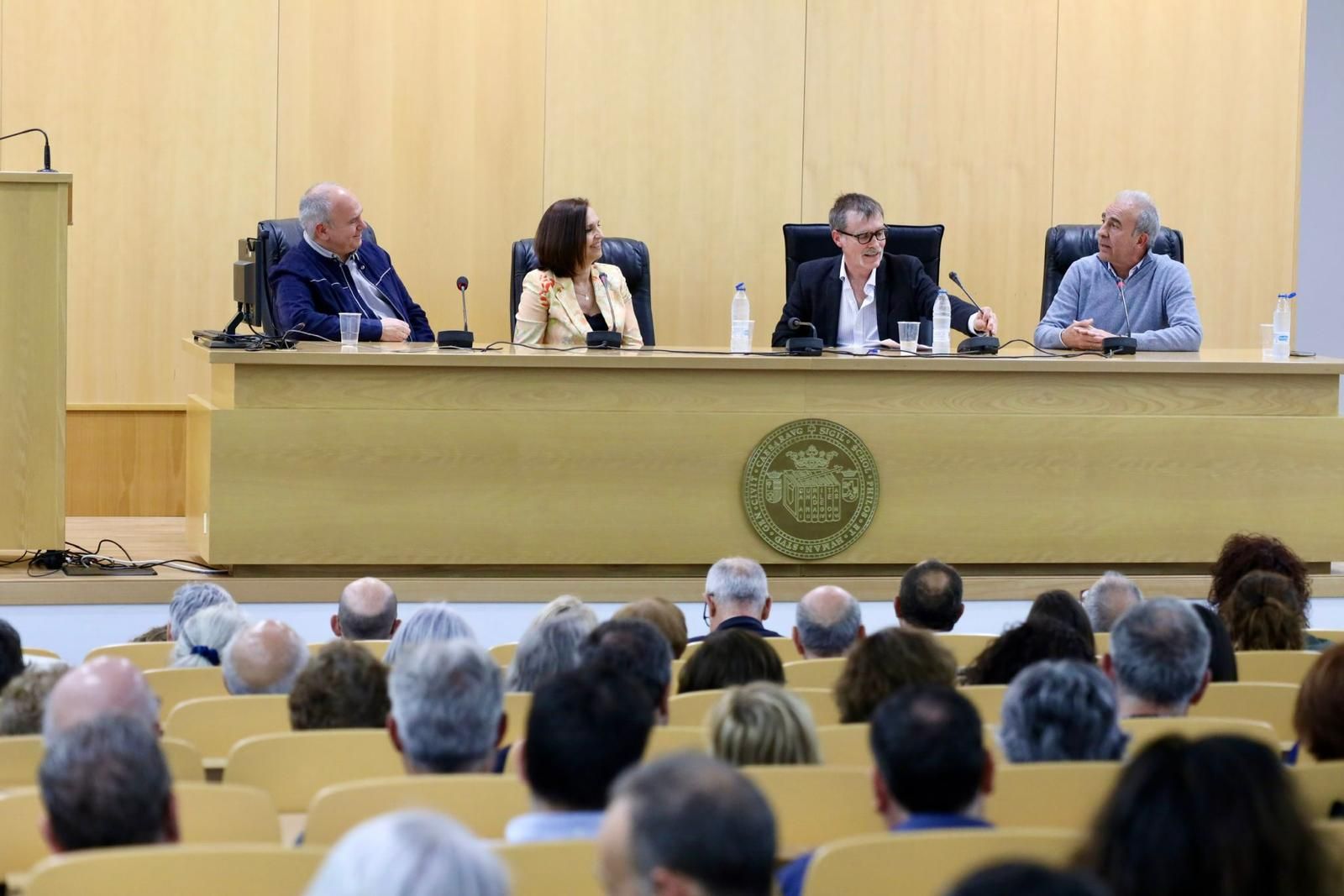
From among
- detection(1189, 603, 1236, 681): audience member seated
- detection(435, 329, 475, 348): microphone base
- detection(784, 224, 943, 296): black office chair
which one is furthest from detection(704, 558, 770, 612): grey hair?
detection(784, 224, 943, 296): black office chair

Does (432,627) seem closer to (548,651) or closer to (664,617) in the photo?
(548,651)

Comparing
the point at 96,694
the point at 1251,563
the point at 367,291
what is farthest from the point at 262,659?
the point at 367,291

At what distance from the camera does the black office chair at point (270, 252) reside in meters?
5.91

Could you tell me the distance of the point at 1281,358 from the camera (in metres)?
5.91

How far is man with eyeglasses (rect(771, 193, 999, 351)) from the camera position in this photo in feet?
21.0

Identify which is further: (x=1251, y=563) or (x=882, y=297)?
(x=882, y=297)

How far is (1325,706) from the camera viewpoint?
2.46 meters

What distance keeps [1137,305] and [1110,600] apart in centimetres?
283

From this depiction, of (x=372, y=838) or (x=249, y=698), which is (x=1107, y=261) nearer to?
(x=249, y=698)

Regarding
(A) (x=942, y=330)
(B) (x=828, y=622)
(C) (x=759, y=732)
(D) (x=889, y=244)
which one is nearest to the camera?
(C) (x=759, y=732)

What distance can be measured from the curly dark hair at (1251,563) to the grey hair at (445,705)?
2.28 meters

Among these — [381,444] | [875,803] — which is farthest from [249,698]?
[381,444]

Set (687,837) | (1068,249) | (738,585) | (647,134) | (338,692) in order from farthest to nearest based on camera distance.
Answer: (647,134)
(1068,249)
(738,585)
(338,692)
(687,837)

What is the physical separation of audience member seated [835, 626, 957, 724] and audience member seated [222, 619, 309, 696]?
1010 millimetres
